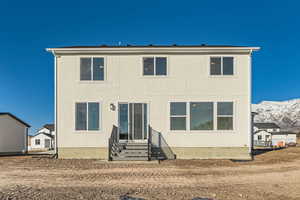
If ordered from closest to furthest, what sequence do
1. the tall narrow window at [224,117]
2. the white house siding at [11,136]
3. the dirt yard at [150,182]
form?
the dirt yard at [150,182]
the tall narrow window at [224,117]
the white house siding at [11,136]

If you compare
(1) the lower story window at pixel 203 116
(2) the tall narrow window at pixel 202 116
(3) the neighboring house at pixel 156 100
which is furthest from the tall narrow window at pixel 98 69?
(2) the tall narrow window at pixel 202 116

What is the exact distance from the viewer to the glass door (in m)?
13.1

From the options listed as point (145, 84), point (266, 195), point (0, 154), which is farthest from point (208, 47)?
point (0, 154)

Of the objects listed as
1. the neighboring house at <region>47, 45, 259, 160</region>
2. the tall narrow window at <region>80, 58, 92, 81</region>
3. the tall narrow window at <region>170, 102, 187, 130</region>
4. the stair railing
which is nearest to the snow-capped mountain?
the neighboring house at <region>47, 45, 259, 160</region>

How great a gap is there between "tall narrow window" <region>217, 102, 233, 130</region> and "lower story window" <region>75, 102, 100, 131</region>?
6439 mm

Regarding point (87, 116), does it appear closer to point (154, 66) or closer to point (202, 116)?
point (154, 66)

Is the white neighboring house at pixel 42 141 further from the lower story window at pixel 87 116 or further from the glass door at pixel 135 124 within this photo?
the glass door at pixel 135 124

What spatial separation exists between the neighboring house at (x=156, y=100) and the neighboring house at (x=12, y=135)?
6570 mm

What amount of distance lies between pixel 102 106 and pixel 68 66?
9.42 ft

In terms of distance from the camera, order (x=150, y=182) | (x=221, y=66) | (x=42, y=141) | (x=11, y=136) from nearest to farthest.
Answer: (x=150, y=182)
(x=221, y=66)
(x=11, y=136)
(x=42, y=141)

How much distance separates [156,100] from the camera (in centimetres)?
1310

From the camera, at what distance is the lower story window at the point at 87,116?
42.8 feet

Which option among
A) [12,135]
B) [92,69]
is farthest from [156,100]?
[12,135]

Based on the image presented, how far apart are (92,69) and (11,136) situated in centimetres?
891
